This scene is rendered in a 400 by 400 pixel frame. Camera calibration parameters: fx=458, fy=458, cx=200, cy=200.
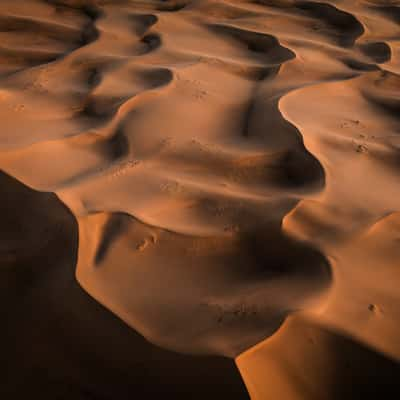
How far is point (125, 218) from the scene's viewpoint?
114cm

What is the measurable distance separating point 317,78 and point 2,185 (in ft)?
4.80

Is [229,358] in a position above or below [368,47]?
below

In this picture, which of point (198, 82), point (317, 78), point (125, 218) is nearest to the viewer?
point (125, 218)

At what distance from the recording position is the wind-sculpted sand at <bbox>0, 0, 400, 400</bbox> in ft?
2.83

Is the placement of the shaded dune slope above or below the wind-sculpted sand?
below

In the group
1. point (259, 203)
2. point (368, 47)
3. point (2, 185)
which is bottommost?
point (2, 185)

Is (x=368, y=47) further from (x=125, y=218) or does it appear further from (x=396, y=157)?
(x=125, y=218)

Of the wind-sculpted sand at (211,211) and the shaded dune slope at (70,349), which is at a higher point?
the wind-sculpted sand at (211,211)

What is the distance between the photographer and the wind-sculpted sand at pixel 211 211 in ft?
2.83

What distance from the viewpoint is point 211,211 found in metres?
1.19

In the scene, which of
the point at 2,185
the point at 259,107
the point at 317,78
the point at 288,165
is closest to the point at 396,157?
the point at 288,165

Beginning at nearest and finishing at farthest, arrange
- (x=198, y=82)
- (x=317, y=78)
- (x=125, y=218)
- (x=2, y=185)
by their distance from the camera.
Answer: (x=125, y=218) < (x=2, y=185) < (x=198, y=82) < (x=317, y=78)

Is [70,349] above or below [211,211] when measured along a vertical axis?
below

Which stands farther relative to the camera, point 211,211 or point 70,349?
point 211,211
